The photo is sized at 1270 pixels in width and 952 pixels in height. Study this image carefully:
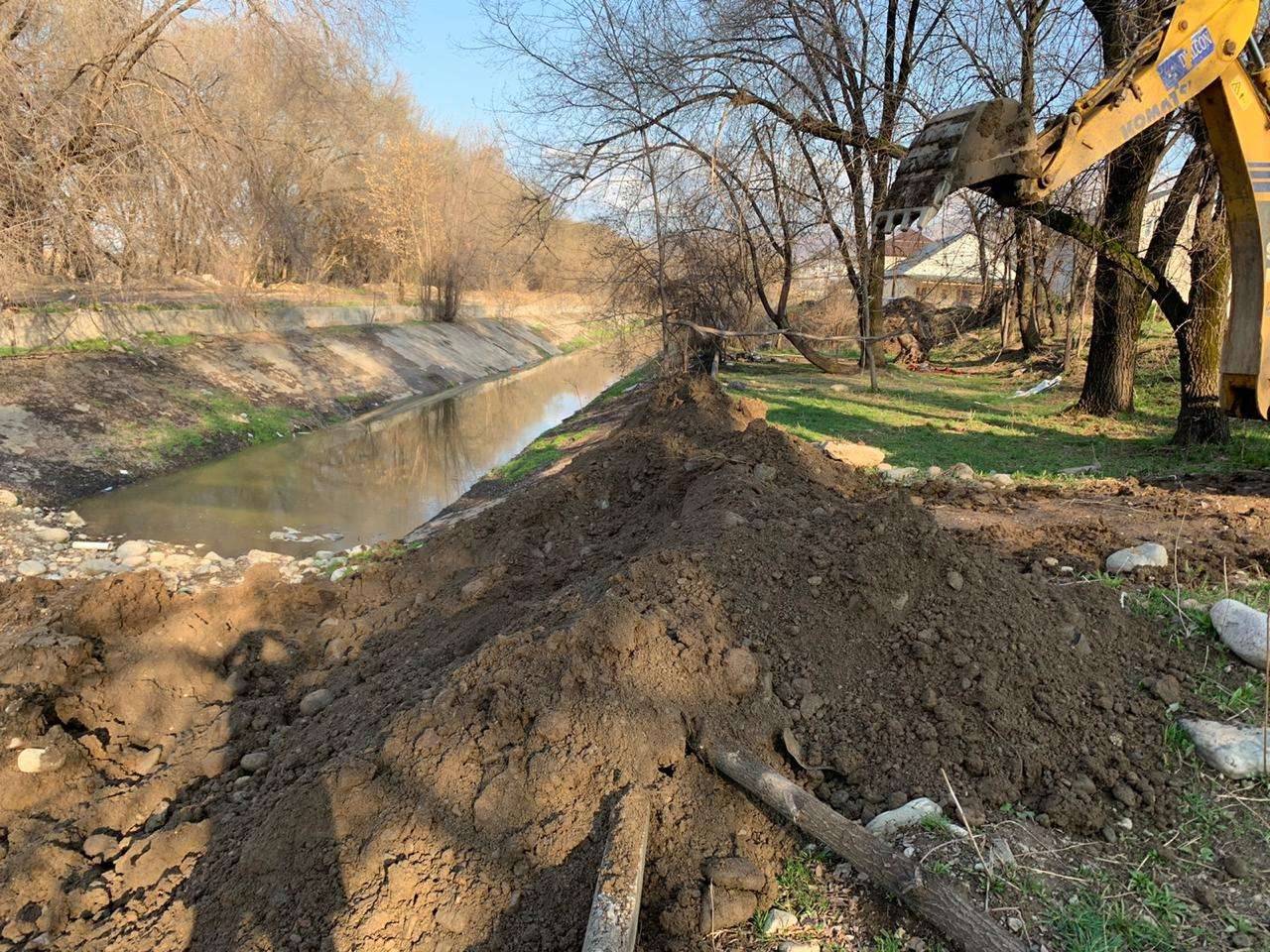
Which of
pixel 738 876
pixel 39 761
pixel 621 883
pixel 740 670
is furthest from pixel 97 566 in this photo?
pixel 738 876

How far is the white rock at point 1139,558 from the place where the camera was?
5.35 meters

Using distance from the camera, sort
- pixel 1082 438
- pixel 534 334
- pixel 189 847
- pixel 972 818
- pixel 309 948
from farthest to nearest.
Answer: pixel 534 334 → pixel 1082 438 → pixel 189 847 → pixel 972 818 → pixel 309 948

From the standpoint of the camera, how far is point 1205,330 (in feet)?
34.6

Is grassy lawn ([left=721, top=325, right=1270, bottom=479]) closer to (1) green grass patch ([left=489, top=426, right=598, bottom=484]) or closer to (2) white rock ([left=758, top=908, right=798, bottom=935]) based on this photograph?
(1) green grass patch ([left=489, top=426, right=598, bottom=484])

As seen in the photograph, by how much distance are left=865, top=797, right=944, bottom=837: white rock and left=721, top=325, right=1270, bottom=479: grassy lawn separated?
7378 mm

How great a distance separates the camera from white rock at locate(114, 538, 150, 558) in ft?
33.8

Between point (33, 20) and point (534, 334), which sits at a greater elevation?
point (33, 20)

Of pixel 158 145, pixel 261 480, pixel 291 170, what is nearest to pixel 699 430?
pixel 261 480

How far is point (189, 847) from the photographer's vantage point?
374 cm

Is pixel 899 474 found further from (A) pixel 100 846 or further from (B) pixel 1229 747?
(A) pixel 100 846

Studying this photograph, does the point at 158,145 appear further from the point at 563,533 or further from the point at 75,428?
the point at 563,533

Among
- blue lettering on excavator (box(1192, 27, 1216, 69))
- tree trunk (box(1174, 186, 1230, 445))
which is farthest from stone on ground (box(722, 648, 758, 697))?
tree trunk (box(1174, 186, 1230, 445))

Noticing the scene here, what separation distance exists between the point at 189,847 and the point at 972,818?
3662 mm

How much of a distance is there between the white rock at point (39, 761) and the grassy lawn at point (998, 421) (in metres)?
9.62
